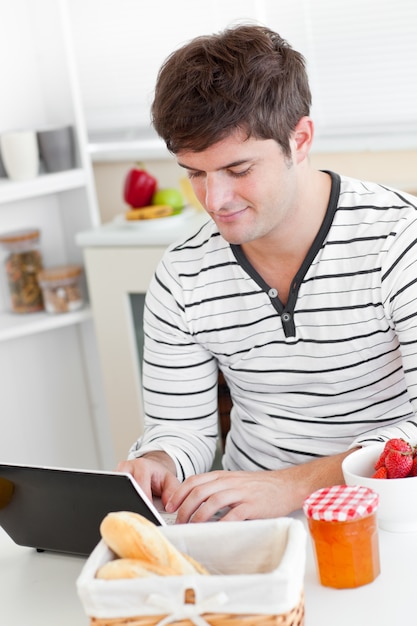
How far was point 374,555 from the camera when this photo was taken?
1054 mm

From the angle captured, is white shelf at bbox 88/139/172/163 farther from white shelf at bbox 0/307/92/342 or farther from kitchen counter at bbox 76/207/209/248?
white shelf at bbox 0/307/92/342

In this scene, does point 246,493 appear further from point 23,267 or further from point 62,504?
point 23,267

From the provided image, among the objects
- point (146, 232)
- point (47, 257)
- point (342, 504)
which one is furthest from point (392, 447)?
point (47, 257)

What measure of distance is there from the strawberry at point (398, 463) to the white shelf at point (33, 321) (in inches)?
62.5

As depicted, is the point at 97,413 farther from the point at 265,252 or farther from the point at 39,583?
the point at 39,583

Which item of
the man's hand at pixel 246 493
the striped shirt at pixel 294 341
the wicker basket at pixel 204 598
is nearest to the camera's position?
A: the wicker basket at pixel 204 598

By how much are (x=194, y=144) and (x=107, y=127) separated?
5.37 feet

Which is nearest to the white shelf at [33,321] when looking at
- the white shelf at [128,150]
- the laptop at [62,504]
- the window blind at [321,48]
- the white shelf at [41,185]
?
the white shelf at [41,185]

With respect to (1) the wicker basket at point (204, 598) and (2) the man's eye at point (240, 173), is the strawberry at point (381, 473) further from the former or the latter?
(2) the man's eye at point (240, 173)

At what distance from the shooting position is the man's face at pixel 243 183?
4.59 ft

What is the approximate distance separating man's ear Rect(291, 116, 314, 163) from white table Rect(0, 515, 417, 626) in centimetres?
63

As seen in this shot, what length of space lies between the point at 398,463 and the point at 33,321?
1634mm

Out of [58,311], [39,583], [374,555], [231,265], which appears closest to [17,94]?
[58,311]

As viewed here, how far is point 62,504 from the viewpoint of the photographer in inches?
47.1
